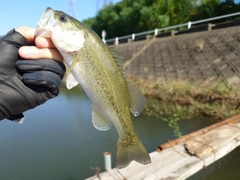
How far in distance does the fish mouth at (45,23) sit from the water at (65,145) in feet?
11.5

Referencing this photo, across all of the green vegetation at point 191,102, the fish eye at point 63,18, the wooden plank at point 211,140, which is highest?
the fish eye at point 63,18

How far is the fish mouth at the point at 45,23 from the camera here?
5.13 feet

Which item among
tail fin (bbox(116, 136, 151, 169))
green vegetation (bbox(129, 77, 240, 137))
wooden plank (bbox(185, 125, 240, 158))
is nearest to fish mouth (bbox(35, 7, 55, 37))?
tail fin (bbox(116, 136, 151, 169))

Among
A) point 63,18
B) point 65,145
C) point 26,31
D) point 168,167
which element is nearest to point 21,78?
point 26,31

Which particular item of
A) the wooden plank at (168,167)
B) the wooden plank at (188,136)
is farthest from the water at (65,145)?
the wooden plank at (168,167)

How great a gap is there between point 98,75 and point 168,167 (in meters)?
2.13

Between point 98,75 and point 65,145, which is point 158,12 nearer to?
point 65,145

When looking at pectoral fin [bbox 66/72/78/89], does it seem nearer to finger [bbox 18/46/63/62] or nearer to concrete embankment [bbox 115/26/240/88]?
finger [bbox 18/46/63/62]

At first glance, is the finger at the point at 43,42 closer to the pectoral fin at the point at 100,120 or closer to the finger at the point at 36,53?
the finger at the point at 36,53

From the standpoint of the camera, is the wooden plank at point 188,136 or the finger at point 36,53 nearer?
the finger at point 36,53

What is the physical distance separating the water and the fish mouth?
350 cm

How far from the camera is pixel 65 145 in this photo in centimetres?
555

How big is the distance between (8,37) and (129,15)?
25.4 meters

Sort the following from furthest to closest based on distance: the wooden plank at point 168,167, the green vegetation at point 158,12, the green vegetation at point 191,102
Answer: the green vegetation at point 158,12 → the green vegetation at point 191,102 → the wooden plank at point 168,167
